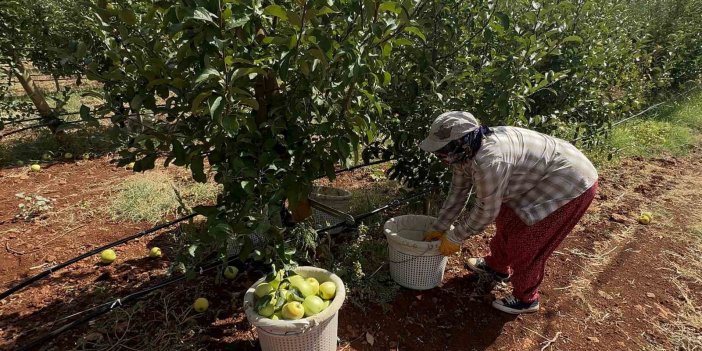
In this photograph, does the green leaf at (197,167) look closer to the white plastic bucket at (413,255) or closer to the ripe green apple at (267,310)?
the ripe green apple at (267,310)

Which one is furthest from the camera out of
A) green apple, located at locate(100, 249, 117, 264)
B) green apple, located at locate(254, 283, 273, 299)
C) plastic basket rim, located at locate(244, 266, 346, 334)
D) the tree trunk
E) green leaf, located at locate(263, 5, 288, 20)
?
the tree trunk

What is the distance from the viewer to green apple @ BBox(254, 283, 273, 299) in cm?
199

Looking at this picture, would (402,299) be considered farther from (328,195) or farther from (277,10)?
(277,10)

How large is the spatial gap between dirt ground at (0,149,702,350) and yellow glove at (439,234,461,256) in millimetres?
469

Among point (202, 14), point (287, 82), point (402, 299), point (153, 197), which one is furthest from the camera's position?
point (153, 197)

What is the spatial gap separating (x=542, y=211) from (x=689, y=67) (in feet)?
29.2

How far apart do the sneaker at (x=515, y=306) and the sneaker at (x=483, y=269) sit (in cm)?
24

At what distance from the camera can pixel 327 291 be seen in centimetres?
208

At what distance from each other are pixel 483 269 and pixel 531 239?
648 mm

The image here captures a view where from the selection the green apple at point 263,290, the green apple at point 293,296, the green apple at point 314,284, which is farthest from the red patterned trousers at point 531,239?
the green apple at point 263,290

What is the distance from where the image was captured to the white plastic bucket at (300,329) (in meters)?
1.87

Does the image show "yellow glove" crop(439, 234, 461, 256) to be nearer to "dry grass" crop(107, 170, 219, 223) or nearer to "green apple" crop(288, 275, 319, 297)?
"green apple" crop(288, 275, 319, 297)

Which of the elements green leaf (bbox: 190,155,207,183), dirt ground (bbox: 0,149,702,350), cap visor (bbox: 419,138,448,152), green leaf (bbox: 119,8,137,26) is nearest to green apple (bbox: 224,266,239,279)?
dirt ground (bbox: 0,149,702,350)

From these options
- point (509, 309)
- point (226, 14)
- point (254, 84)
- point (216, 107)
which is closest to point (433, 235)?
point (509, 309)
